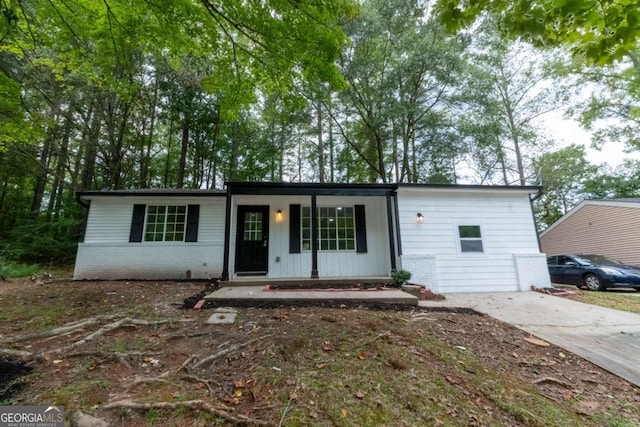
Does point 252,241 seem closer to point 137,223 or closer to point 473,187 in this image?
point 137,223

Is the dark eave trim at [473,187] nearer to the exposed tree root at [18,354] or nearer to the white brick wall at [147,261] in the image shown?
the white brick wall at [147,261]

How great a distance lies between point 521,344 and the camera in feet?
10.7

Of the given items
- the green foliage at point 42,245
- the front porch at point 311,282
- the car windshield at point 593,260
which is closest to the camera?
the front porch at point 311,282

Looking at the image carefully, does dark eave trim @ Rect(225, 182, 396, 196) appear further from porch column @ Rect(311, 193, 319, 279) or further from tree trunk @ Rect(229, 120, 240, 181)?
tree trunk @ Rect(229, 120, 240, 181)

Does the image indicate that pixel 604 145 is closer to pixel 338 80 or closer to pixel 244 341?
pixel 338 80

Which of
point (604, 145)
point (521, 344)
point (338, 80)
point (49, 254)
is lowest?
point (521, 344)

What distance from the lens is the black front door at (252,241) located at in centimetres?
735

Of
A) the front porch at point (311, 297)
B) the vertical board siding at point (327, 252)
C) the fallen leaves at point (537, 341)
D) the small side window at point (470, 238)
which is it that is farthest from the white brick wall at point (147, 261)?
the fallen leaves at point (537, 341)

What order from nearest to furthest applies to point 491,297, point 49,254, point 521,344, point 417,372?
point 417,372 → point 521,344 → point 491,297 → point 49,254

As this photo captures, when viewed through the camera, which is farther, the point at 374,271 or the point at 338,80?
the point at 374,271

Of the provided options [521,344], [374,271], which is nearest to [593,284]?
[374,271]

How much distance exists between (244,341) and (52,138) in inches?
560

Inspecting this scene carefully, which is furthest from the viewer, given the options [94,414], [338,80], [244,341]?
[338,80]

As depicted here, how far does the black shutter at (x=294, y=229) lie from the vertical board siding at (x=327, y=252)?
95 millimetres
